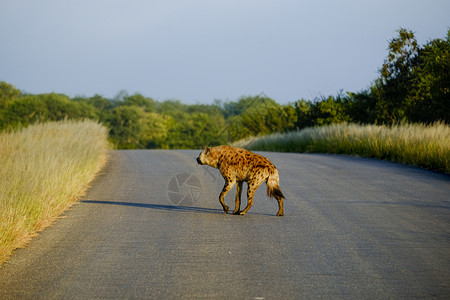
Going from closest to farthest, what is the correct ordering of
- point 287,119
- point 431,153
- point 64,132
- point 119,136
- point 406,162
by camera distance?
point 431,153, point 406,162, point 64,132, point 287,119, point 119,136

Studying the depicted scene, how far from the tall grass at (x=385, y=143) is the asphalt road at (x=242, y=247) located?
5066mm

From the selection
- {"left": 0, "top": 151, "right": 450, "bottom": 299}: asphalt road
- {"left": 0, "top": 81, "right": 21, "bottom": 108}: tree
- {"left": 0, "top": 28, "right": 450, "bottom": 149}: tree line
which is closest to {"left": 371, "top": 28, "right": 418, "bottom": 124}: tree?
{"left": 0, "top": 28, "right": 450, "bottom": 149}: tree line

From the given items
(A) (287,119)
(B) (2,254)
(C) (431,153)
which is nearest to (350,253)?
(B) (2,254)

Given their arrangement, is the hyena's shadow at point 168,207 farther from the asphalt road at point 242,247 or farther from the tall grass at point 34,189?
the tall grass at point 34,189

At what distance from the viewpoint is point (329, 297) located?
5.22 metres

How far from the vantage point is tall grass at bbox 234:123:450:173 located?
1794 cm

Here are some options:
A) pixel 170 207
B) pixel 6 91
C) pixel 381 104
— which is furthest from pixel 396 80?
pixel 6 91

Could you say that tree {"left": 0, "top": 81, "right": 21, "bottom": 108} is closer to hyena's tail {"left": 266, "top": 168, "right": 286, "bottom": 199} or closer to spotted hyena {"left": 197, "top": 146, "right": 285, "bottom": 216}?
spotted hyena {"left": 197, "top": 146, "right": 285, "bottom": 216}

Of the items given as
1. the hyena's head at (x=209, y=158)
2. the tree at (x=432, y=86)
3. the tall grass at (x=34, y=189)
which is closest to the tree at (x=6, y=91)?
the tree at (x=432, y=86)

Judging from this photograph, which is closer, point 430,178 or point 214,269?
point 214,269

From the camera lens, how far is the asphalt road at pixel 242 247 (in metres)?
5.51

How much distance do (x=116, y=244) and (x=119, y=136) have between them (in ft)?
273

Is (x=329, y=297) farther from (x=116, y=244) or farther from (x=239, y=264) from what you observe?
(x=116, y=244)

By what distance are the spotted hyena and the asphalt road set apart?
1.22 feet
